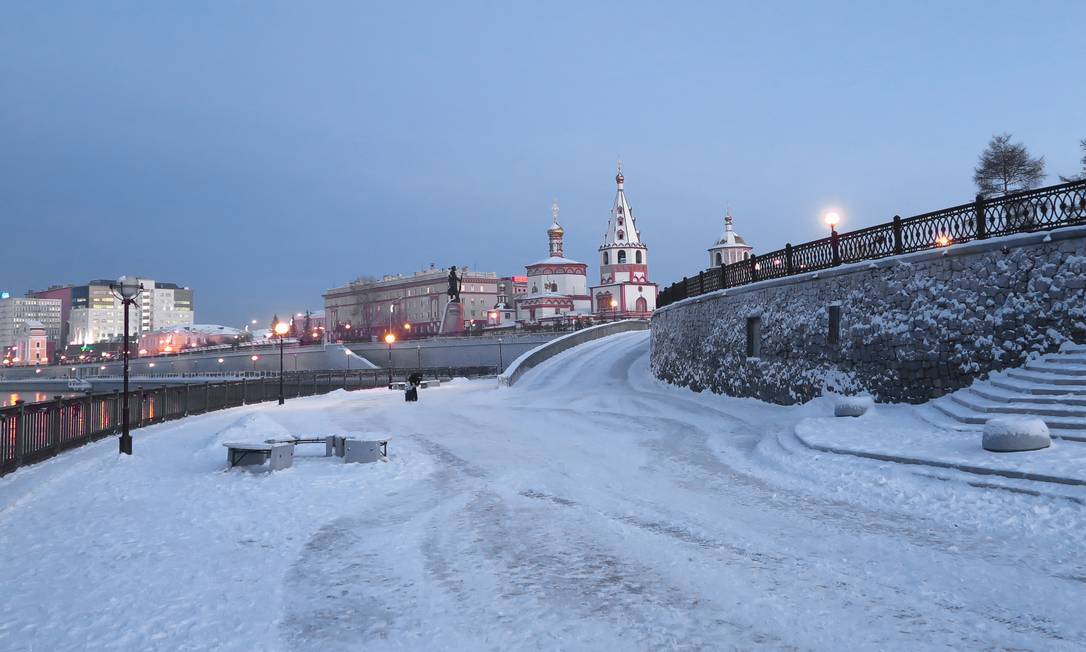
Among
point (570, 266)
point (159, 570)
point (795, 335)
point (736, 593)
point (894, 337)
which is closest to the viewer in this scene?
point (736, 593)

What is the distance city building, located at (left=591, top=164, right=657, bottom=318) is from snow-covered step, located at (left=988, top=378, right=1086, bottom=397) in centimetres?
6807

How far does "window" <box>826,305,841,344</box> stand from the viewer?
1903 centimetres

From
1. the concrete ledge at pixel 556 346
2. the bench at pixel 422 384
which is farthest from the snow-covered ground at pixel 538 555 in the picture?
the bench at pixel 422 384

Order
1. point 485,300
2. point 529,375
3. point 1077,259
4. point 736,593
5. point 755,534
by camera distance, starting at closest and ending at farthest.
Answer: point 736,593
point 755,534
point 1077,259
point 529,375
point 485,300

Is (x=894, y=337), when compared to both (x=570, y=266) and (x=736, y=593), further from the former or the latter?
(x=570, y=266)

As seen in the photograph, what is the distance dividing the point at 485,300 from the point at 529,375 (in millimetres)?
86237

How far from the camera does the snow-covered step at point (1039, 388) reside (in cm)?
1235

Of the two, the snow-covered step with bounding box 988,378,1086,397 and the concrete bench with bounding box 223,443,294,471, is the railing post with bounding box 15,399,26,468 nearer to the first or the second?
the concrete bench with bounding box 223,443,294,471

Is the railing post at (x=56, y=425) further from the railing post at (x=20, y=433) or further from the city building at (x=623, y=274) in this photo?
the city building at (x=623, y=274)

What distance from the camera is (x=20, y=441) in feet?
42.1

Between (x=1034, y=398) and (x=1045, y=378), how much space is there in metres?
0.73

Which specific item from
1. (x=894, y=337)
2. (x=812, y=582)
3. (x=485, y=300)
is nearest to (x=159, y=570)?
(x=812, y=582)

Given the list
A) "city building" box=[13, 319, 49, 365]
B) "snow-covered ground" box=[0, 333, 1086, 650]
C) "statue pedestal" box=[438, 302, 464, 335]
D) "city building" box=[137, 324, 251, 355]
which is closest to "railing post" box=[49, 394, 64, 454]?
"snow-covered ground" box=[0, 333, 1086, 650]

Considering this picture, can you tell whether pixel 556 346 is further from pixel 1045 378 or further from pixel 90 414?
pixel 1045 378
